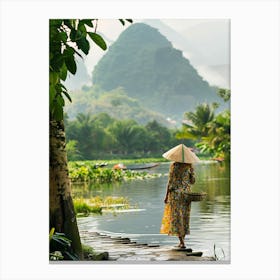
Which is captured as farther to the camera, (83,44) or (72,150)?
(72,150)

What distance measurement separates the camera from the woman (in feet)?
22.0

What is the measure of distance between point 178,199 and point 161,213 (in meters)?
0.20

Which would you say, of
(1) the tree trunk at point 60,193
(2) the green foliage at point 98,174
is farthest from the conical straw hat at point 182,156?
(1) the tree trunk at point 60,193

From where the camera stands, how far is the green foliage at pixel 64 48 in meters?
6.38

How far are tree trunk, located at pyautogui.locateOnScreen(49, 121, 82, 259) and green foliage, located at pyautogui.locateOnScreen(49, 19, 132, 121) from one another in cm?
18

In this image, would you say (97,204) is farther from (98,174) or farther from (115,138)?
(115,138)

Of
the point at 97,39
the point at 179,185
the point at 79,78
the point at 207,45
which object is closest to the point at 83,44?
the point at 97,39

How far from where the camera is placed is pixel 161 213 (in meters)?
6.75

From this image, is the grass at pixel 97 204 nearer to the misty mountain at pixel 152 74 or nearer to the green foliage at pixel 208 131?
the green foliage at pixel 208 131

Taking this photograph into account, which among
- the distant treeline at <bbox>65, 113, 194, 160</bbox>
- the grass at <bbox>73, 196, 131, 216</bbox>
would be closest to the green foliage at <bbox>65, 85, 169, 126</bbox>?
the distant treeline at <bbox>65, 113, 194, 160</bbox>

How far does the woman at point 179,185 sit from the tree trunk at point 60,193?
0.79 m
